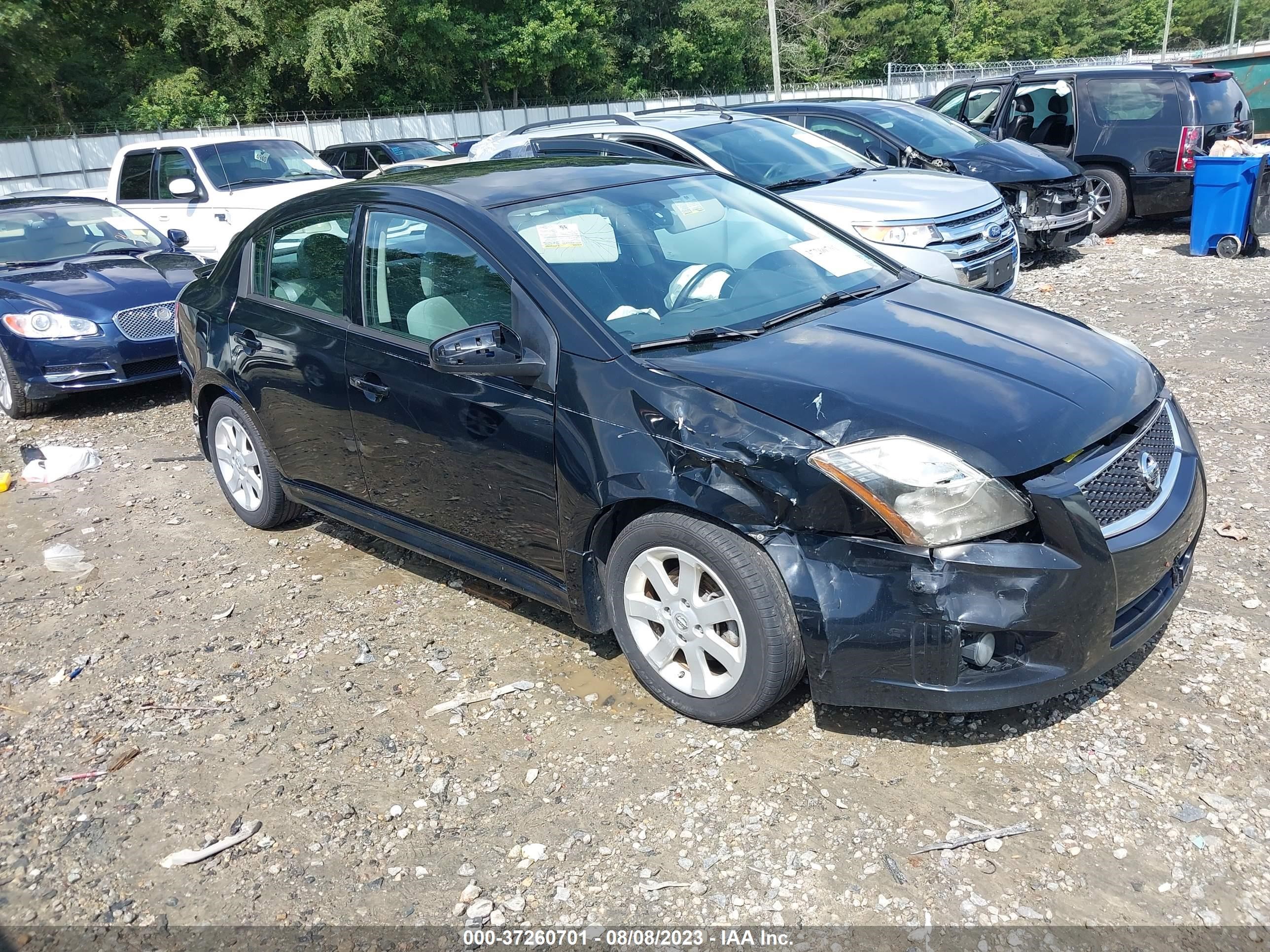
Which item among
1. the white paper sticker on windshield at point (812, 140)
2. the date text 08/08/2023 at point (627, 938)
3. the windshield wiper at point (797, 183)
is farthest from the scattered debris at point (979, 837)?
the white paper sticker on windshield at point (812, 140)

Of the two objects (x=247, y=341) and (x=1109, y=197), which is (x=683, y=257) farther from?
(x=1109, y=197)

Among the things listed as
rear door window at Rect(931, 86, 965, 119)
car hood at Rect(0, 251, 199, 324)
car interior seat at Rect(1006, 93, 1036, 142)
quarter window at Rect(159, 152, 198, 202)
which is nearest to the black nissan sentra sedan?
car hood at Rect(0, 251, 199, 324)

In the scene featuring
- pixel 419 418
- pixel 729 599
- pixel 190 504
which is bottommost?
pixel 190 504

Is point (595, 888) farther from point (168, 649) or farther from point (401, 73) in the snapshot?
point (401, 73)

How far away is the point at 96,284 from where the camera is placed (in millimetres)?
8156

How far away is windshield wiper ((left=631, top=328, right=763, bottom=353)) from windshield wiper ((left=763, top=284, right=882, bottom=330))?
0.35 feet

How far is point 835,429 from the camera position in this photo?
3098mm

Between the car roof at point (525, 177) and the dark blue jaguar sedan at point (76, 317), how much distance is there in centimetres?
395

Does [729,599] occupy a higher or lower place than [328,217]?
lower

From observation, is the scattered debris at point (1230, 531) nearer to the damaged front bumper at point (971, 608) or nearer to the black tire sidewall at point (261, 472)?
the damaged front bumper at point (971, 608)

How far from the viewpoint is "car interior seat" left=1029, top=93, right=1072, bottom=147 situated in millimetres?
12094

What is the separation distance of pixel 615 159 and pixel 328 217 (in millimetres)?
1280

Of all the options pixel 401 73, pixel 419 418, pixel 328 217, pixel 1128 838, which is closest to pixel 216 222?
pixel 328 217

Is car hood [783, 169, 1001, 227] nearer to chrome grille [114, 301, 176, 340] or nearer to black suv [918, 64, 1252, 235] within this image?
black suv [918, 64, 1252, 235]
